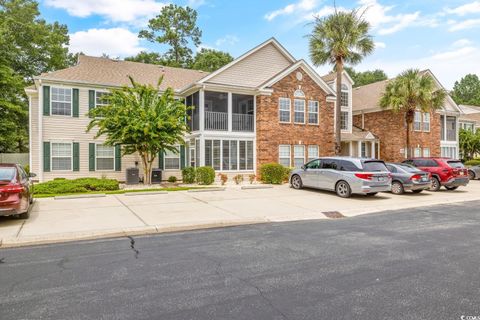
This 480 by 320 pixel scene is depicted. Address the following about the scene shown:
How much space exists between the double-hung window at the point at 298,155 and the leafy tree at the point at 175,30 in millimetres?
28175

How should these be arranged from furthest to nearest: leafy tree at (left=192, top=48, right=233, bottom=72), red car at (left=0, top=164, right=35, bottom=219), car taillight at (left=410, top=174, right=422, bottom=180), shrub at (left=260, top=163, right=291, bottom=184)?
leafy tree at (left=192, top=48, right=233, bottom=72)
shrub at (left=260, top=163, right=291, bottom=184)
car taillight at (left=410, top=174, right=422, bottom=180)
red car at (left=0, top=164, right=35, bottom=219)

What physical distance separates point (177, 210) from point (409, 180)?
35.0 ft

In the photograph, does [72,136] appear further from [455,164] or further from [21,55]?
[455,164]

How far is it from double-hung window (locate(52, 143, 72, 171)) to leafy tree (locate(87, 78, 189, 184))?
3645 millimetres

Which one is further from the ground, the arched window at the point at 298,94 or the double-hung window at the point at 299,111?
the arched window at the point at 298,94

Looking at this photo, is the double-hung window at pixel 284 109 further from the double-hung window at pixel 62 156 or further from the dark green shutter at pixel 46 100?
the dark green shutter at pixel 46 100

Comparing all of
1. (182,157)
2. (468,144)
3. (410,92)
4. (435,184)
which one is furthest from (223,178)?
(468,144)

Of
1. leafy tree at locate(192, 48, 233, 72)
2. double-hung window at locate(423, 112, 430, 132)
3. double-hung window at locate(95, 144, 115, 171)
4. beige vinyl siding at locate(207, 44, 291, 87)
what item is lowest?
double-hung window at locate(95, 144, 115, 171)

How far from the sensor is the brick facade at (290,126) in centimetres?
2181

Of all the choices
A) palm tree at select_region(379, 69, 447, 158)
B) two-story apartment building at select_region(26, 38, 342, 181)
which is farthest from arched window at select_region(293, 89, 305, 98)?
palm tree at select_region(379, 69, 447, 158)

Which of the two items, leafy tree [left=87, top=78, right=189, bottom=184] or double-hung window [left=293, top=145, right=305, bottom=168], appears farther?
double-hung window [left=293, top=145, right=305, bottom=168]

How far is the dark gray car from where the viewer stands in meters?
15.0

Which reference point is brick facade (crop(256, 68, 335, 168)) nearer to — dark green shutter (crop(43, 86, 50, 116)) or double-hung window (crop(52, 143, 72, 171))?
double-hung window (crop(52, 143, 72, 171))

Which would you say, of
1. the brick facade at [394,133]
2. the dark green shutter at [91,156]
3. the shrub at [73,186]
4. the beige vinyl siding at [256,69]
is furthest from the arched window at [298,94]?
the dark green shutter at [91,156]
